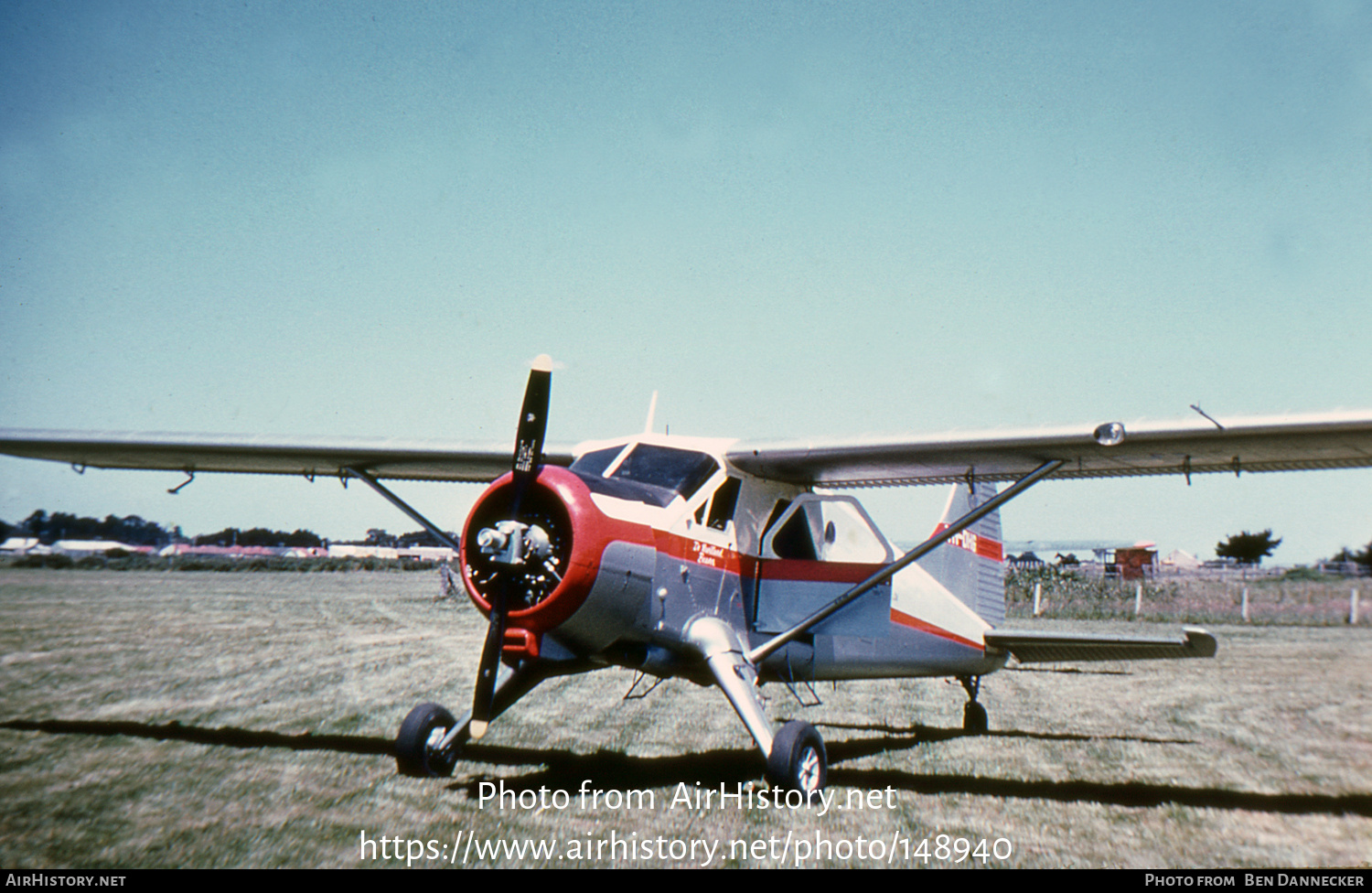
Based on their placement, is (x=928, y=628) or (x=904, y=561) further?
(x=928, y=628)

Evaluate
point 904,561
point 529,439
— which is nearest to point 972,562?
point 904,561

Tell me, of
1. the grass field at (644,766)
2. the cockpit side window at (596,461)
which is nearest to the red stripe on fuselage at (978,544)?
the grass field at (644,766)

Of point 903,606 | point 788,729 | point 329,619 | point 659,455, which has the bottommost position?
point 329,619

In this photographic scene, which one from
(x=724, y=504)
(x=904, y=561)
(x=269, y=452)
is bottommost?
(x=904, y=561)

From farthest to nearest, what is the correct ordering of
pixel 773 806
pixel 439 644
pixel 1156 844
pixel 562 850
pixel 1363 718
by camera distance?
pixel 439 644 < pixel 1363 718 < pixel 773 806 < pixel 1156 844 < pixel 562 850

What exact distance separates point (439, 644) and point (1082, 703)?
1108 cm

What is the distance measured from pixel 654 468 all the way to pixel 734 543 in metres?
1.01

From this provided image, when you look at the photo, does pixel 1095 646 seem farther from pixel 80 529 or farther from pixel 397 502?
pixel 80 529

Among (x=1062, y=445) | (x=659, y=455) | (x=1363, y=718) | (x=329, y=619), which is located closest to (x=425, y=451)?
(x=659, y=455)

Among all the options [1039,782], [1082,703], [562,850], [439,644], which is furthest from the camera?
[439,644]

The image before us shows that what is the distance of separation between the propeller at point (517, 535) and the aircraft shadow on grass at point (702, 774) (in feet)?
3.20

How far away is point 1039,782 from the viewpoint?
22.6 feet

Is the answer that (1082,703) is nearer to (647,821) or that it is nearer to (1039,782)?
(1039,782)

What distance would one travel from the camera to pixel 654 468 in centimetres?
709
